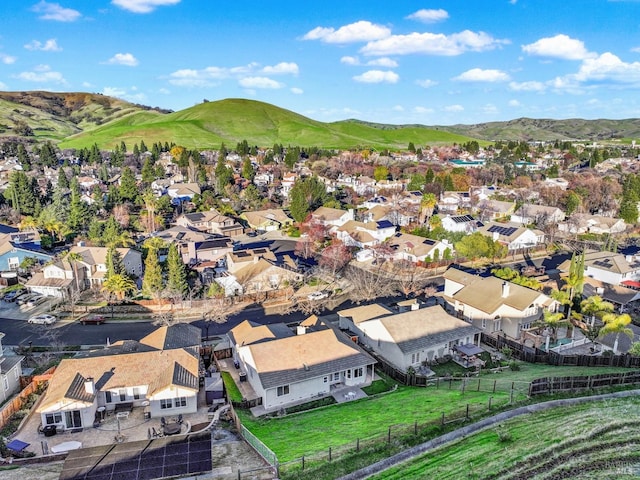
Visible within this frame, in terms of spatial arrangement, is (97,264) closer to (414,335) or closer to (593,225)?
(414,335)

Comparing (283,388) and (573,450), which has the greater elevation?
(573,450)

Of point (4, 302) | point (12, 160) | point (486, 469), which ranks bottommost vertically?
point (4, 302)

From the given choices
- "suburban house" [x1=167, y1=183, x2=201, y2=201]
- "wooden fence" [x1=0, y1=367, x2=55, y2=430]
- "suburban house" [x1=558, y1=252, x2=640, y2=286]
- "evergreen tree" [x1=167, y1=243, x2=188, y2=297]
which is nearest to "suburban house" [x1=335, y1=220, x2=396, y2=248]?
"suburban house" [x1=558, y1=252, x2=640, y2=286]

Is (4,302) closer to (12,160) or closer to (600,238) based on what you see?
(600,238)

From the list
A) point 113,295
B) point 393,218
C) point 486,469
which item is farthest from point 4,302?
point 393,218

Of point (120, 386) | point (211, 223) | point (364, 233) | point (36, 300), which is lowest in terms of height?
point (36, 300)

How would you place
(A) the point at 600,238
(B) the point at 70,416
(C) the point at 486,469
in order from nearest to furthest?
(C) the point at 486,469, (B) the point at 70,416, (A) the point at 600,238

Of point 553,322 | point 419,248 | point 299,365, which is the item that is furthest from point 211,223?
point 553,322
